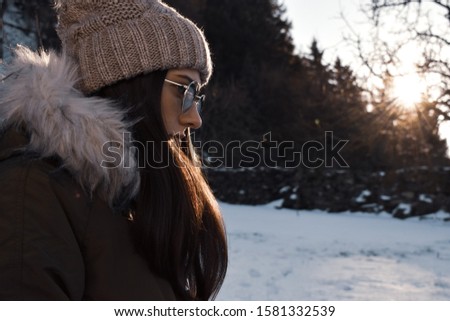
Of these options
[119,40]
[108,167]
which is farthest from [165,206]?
[119,40]

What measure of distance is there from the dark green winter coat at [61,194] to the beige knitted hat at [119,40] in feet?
0.33

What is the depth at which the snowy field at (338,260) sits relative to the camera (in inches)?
186

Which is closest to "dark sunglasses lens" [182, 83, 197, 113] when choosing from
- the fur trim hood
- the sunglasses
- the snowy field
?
the sunglasses

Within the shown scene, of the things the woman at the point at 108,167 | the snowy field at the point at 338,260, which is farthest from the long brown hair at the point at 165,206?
the snowy field at the point at 338,260

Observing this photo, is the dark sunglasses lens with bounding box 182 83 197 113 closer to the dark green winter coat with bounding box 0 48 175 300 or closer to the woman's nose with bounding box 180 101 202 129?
the woman's nose with bounding box 180 101 202 129

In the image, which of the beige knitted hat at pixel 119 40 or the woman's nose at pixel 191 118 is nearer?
the beige knitted hat at pixel 119 40

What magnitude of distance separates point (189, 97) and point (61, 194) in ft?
1.81

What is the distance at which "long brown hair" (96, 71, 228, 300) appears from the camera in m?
1.34

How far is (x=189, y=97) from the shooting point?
1564mm

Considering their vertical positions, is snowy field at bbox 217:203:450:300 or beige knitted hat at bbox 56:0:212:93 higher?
beige knitted hat at bbox 56:0:212:93

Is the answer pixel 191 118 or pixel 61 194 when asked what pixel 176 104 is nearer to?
pixel 191 118

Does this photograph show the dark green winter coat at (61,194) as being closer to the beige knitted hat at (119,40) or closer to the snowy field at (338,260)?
the beige knitted hat at (119,40)

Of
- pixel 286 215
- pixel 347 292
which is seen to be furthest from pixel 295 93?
pixel 347 292

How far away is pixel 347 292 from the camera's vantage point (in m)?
4.67
